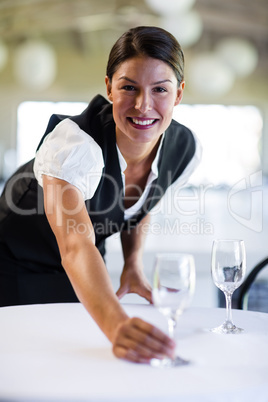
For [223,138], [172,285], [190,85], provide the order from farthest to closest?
[223,138], [190,85], [172,285]

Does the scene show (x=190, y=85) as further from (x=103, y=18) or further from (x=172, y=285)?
(x=172, y=285)

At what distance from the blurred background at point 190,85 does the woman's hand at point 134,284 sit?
135 inches

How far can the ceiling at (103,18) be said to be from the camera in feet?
25.2

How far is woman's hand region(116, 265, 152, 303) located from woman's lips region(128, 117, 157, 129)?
493 mm

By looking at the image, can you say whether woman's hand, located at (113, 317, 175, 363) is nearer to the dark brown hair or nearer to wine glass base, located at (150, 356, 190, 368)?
wine glass base, located at (150, 356, 190, 368)

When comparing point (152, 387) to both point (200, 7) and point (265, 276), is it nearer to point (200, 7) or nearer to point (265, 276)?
point (265, 276)

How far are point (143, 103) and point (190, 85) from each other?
9.16m

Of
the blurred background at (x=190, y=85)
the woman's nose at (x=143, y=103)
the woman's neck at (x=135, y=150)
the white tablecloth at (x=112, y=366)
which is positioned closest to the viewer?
the white tablecloth at (x=112, y=366)

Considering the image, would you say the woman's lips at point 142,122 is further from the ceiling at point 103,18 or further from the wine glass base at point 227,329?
the ceiling at point 103,18

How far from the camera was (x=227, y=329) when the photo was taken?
1.23m

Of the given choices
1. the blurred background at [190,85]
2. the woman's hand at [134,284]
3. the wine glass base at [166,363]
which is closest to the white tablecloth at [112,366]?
the wine glass base at [166,363]

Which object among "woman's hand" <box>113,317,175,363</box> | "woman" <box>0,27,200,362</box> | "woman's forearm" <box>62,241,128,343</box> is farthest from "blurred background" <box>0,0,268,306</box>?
"woman's hand" <box>113,317,175,363</box>

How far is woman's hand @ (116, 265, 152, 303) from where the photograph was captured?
175 centimetres

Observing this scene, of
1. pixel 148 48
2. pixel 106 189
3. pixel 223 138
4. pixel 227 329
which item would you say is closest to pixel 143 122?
pixel 148 48
